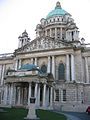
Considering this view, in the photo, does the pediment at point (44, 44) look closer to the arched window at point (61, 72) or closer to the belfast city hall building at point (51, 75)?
the belfast city hall building at point (51, 75)

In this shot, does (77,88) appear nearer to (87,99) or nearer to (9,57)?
(87,99)

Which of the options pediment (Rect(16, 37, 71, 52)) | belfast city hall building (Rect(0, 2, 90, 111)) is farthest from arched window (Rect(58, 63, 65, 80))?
pediment (Rect(16, 37, 71, 52))

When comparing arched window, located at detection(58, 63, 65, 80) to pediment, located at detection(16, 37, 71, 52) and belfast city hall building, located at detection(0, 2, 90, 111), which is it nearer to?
belfast city hall building, located at detection(0, 2, 90, 111)

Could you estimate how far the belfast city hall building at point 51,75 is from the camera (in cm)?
3331

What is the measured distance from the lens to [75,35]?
45.8 m

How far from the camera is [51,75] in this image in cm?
3444

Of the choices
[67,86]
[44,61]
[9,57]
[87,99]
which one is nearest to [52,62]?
[44,61]

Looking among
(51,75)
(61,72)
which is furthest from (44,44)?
(51,75)

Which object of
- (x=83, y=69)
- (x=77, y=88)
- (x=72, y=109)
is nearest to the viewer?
(x=72, y=109)

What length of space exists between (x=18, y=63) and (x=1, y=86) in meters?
9.13

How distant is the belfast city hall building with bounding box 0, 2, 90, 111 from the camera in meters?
33.3

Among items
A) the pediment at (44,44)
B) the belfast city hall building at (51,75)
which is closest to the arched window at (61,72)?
the belfast city hall building at (51,75)

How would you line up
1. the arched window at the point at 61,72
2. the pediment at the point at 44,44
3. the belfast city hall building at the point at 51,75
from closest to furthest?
the belfast city hall building at the point at 51,75
the arched window at the point at 61,72
the pediment at the point at 44,44

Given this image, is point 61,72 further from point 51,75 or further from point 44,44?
point 51,75
